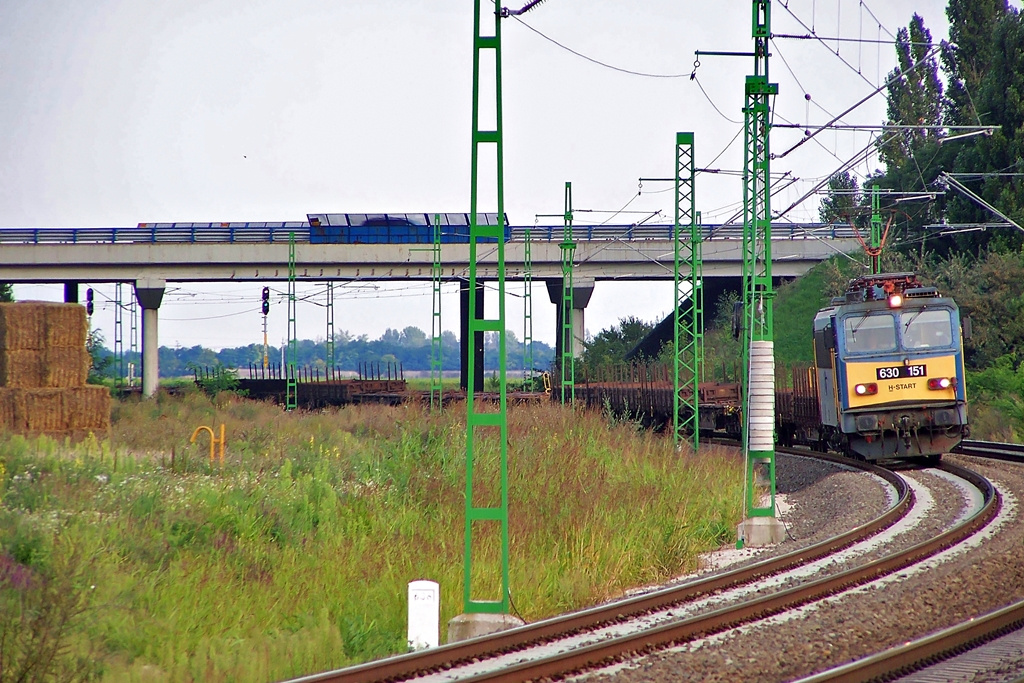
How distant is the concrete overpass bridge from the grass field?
105ft

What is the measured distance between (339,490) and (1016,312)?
31.6m

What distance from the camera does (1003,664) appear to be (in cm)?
803

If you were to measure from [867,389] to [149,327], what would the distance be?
42.9 m

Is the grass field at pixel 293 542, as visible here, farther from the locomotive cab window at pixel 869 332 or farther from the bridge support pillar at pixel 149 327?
the bridge support pillar at pixel 149 327

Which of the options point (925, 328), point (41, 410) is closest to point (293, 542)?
point (925, 328)

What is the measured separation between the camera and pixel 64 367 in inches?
968

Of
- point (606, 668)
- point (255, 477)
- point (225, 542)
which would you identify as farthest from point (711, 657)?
point (255, 477)

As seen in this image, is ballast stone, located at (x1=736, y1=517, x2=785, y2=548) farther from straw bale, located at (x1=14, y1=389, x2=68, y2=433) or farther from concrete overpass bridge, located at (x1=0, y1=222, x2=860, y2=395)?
concrete overpass bridge, located at (x1=0, y1=222, x2=860, y2=395)

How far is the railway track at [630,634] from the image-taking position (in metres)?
8.05

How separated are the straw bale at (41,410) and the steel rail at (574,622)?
57.0 feet

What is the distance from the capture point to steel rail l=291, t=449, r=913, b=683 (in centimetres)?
800

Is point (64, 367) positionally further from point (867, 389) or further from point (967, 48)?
point (967, 48)

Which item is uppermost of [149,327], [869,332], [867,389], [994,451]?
[149,327]

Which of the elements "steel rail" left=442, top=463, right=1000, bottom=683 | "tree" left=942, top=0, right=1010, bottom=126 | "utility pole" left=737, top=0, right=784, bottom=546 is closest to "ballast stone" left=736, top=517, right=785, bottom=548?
"utility pole" left=737, top=0, right=784, bottom=546
